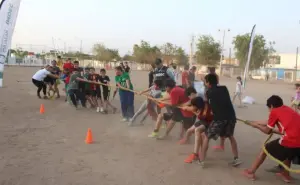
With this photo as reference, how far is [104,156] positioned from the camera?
6.04m

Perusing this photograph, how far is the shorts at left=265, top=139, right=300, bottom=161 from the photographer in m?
4.70

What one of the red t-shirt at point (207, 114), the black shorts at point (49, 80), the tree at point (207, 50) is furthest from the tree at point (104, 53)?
the red t-shirt at point (207, 114)

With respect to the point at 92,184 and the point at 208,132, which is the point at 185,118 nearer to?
the point at 208,132

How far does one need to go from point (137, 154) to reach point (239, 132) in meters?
3.52

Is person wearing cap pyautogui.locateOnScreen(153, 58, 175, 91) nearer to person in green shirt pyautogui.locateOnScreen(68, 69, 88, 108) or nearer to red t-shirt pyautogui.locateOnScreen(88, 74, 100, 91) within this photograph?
red t-shirt pyautogui.locateOnScreen(88, 74, 100, 91)

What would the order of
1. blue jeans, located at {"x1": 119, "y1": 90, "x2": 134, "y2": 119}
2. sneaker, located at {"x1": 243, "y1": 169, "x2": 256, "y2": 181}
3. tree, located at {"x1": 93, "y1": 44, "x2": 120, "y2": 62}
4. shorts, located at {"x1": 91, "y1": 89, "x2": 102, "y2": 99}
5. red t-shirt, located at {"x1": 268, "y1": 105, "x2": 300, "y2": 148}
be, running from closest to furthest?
red t-shirt, located at {"x1": 268, "y1": 105, "x2": 300, "y2": 148} < sneaker, located at {"x1": 243, "y1": 169, "x2": 256, "y2": 181} < blue jeans, located at {"x1": 119, "y1": 90, "x2": 134, "y2": 119} < shorts, located at {"x1": 91, "y1": 89, "x2": 102, "y2": 99} < tree, located at {"x1": 93, "y1": 44, "x2": 120, "y2": 62}

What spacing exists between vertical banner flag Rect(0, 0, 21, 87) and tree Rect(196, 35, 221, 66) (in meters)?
57.0

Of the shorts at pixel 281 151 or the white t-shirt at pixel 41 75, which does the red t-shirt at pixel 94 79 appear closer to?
the white t-shirt at pixel 41 75

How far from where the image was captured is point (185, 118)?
7094 mm

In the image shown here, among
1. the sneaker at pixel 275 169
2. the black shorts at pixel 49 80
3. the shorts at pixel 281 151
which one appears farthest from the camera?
the black shorts at pixel 49 80

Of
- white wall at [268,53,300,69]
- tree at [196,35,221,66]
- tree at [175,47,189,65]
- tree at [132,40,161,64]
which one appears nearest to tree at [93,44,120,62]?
tree at [132,40,161,64]

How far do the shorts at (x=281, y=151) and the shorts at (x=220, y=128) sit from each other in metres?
0.79

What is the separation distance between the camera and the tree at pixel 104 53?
9019 cm

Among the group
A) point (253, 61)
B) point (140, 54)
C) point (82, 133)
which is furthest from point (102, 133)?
point (140, 54)
